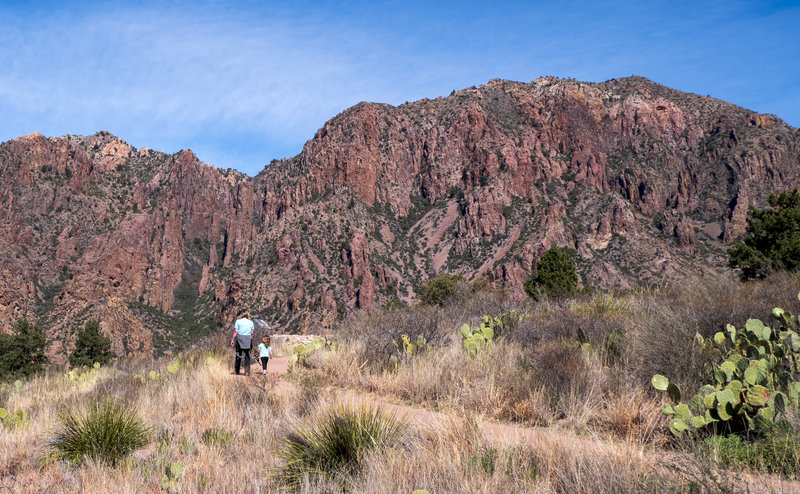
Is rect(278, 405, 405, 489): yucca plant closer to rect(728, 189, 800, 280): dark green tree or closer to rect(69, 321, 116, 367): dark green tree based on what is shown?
rect(728, 189, 800, 280): dark green tree

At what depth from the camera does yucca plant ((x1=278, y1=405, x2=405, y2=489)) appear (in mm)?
4164

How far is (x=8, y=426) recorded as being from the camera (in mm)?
7086

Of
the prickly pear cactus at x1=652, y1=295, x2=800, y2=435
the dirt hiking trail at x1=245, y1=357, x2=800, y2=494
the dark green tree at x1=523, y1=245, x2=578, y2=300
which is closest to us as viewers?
the dirt hiking trail at x1=245, y1=357, x2=800, y2=494

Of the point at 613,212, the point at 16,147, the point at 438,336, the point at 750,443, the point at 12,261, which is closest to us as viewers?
the point at 750,443

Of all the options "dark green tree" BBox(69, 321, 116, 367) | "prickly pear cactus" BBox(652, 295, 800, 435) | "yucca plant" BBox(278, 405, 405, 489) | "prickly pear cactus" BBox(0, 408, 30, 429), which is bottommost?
"dark green tree" BBox(69, 321, 116, 367)

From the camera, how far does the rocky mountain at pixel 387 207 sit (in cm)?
10462

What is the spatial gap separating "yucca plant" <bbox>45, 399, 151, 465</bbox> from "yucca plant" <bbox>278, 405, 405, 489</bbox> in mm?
2140

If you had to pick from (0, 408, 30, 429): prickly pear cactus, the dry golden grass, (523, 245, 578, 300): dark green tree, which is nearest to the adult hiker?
the dry golden grass

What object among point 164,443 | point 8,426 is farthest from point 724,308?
point 8,426

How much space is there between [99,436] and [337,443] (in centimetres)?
310

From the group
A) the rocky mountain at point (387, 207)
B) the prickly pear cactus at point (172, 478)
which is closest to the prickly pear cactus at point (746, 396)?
the prickly pear cactus at point (172, 478)

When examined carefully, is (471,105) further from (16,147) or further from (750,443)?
(750,443)

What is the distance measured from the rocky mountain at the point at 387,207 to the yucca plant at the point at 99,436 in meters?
84.7

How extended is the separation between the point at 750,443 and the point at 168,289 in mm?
146138
